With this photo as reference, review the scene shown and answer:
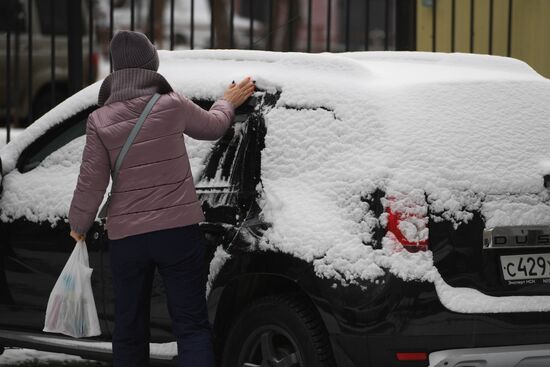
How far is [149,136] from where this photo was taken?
5.41 metres

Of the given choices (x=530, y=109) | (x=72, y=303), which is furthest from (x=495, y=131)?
(x=72, y=303)

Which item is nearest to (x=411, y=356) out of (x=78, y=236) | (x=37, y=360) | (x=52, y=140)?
(x=78, y=236)

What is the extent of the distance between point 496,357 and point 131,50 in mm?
1863

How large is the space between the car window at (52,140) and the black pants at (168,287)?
3.43 feet

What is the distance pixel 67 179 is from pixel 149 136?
105cm

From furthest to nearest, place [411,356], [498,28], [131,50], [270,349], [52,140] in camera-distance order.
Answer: [498,28], [52,140], [131,50], [270,349], [411,356]

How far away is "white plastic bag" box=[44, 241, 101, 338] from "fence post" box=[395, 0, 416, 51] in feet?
16.1

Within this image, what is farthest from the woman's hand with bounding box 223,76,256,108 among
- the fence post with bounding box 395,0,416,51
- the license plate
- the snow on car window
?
the fence post with bounding box 395,0,416,51

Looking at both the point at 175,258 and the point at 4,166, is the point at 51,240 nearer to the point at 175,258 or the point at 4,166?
the point at 4,166

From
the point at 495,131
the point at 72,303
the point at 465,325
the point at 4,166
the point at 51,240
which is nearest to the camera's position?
the point at 465,325

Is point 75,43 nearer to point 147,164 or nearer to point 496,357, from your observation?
point 147,164

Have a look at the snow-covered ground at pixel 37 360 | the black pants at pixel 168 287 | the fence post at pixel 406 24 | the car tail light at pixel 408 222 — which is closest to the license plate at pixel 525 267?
the car tail light at pixel 408 222

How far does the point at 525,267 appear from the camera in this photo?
5207 millimetres

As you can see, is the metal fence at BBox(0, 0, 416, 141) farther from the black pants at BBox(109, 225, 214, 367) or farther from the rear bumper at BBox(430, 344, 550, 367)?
the rear bumper at BBox(430, 344, 550, 367)
